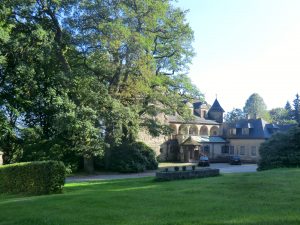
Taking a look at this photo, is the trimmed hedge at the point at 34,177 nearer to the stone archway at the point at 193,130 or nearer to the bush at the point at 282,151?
the bush at the point at 282,151

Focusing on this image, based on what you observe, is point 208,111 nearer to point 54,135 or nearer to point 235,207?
point 54,135

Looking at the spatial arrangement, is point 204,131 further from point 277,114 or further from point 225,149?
point 277,114

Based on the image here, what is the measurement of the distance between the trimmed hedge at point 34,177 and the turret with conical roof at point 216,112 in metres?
52.8

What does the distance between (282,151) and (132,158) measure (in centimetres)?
1494

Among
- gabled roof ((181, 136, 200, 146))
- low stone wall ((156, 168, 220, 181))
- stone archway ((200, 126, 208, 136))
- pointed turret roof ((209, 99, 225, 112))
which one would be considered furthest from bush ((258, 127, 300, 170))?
pointed turret roof ((209, 99, 225, 112))

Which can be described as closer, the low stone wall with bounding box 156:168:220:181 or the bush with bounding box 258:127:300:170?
the low stone wall with bounding box 156:168:220:181

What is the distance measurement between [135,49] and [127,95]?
19.6ft

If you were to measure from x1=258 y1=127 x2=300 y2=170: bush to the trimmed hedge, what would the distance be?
1962 cm

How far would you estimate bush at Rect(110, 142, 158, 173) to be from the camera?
125 ft

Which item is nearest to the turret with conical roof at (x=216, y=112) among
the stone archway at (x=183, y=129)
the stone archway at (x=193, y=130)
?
the stone archway at (x=193, y=130)

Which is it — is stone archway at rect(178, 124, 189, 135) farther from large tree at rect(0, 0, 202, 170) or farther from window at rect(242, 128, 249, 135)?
large tree at rect(0, 0, 202, 170)

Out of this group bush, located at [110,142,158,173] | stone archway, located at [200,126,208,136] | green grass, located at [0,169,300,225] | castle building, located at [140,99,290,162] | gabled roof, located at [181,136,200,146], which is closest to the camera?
Answer: green grass, located at [0,169,300,225]

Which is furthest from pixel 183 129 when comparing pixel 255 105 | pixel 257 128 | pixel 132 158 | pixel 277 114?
pixel 255 105

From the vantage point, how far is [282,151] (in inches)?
1270
